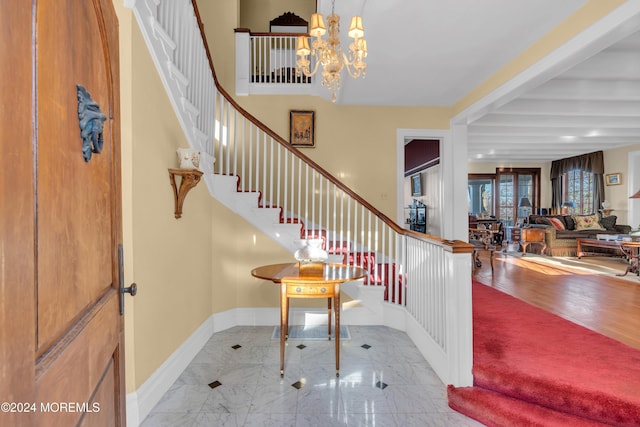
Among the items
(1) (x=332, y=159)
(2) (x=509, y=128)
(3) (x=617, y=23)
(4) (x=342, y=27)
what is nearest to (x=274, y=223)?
(1) (x=332, y=159)

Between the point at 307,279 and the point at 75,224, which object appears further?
the point at 307,279

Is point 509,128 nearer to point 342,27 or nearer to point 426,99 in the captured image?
point 426,99

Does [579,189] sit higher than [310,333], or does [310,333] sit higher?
[579,189]

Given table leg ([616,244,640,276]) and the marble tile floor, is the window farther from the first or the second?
the marble tile floor

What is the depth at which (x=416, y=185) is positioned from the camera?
9.52 meters

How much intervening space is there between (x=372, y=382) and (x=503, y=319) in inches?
68.0

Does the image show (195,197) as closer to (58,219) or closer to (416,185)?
(58,219)

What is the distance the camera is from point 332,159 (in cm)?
481

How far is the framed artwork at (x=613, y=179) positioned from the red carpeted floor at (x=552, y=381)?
26.5ft

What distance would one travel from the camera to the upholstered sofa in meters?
7.21

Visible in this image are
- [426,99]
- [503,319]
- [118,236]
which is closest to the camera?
[118,236]

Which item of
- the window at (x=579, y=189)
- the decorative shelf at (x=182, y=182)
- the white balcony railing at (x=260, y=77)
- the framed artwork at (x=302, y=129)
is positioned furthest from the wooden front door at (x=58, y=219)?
the window at (x=579, y=189)

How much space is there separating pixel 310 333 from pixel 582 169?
10.4 m

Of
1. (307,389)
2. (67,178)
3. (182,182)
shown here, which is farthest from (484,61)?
(67,178)
